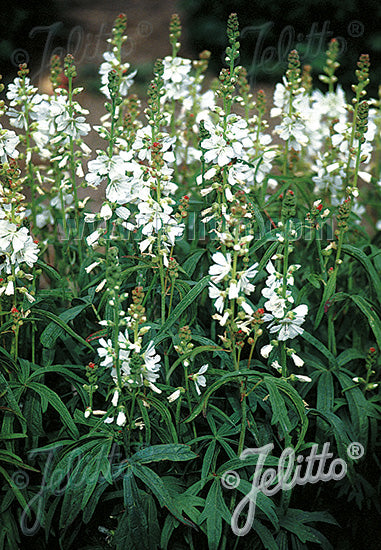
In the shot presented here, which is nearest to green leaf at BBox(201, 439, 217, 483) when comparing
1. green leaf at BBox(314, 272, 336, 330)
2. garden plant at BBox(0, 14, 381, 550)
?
garden plant at BBox(0, 14, 381, 550)

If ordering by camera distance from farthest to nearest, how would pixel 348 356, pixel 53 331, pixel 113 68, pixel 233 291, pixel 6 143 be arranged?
pixel 113 68
pixel 348 356
pixel 6 143
pixel 53 331
pixel 233 291

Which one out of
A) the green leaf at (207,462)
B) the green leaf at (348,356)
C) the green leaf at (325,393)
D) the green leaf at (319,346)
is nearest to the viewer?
the green leaf at (207,462)

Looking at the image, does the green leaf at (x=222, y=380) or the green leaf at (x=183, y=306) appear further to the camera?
the green leaf at (x=183, y=306)

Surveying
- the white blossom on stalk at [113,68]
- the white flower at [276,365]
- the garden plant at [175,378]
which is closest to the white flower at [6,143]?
the garden plant at [175,378]

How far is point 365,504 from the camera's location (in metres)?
3.25

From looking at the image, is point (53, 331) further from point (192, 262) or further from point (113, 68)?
point (113, 68)

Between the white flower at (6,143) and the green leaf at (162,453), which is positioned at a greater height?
the white flower at (6,143)

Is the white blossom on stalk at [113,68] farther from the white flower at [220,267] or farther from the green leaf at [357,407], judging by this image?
the green leaf at [357,407]

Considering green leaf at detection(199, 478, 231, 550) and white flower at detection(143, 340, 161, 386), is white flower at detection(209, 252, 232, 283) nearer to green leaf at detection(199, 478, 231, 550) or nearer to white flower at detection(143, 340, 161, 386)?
white flower at detection(143, 340, 161, 386)

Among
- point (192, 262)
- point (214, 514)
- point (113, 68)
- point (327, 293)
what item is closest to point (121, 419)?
point (214, 514)

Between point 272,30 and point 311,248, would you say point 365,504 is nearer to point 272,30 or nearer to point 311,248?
point 311,248

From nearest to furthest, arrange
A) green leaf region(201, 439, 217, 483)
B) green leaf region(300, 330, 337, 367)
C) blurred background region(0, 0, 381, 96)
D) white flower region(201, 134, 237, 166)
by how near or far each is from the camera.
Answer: green leaf region(201, 439, 217, 483) < white flower region(201, 134, 237, 166) < green leaf region(300, 330, 337, 367) < blurred background region(0, 0, 381, 96)

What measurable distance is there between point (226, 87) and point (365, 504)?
6.97ft

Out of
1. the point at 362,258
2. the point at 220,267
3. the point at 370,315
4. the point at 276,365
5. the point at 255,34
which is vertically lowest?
the point at 276,365
